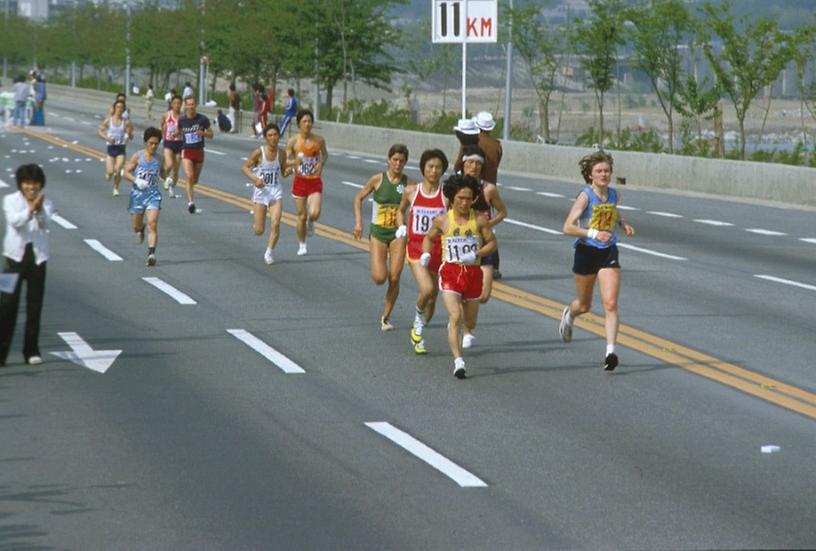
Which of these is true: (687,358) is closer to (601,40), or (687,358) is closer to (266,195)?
(266,195)

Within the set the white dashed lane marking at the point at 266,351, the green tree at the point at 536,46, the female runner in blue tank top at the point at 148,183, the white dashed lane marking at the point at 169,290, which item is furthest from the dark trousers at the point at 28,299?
the green tree at the point at 536,46

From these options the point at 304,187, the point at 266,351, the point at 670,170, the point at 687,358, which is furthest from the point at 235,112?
the point at 687,358

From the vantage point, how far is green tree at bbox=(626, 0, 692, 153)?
4172 centimetres

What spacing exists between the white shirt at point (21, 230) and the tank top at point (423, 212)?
9.95 feet

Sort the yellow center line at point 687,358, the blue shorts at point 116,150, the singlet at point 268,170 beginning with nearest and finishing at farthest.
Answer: the yellow center line at point 687,358 → the singlet at point 268,170 → the blue shorts at point 116,150

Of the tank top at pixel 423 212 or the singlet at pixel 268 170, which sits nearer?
the tank top at pixel 423 212

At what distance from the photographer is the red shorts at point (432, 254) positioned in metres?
14.2

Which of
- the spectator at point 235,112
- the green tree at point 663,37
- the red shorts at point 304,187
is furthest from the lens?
the spectator at point 235,112

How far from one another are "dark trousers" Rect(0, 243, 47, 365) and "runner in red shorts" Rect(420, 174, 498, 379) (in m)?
3.08

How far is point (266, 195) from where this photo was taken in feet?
70.6

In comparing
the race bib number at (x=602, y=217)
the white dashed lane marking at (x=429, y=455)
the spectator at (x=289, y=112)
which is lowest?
the white dashed lane marking at (x=429, y=455)

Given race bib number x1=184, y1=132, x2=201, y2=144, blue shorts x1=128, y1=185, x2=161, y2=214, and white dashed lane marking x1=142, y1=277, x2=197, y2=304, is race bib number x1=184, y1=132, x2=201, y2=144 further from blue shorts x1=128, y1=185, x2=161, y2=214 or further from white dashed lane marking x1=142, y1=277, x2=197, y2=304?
white dashed lane marking x1=142, y1=277, x2=197, y2=304

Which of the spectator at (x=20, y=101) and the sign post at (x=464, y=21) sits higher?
the sign post at (x=464, y=21)

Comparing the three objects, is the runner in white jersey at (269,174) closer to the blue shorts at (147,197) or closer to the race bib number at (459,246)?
the blue shorts at (147,197)
